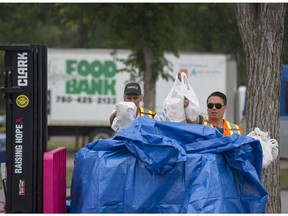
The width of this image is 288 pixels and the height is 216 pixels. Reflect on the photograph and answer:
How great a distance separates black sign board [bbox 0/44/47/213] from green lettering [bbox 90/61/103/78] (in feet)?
67.5

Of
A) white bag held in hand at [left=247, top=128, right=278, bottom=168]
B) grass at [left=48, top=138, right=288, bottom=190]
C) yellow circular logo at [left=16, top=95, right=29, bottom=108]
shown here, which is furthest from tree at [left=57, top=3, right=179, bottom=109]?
yellow circular logo at [left=16, top=95, right=29, bottom=108]

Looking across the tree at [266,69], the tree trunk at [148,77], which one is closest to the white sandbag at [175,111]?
the tree at [266,69]

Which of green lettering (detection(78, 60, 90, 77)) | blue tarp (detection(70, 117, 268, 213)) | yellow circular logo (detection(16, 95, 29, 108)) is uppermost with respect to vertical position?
green lettering (detection(78, 60, 90, 77))

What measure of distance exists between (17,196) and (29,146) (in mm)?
376

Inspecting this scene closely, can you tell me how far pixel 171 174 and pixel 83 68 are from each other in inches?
833

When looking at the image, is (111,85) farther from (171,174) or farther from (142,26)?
(171,174)

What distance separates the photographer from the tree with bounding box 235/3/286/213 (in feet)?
28.2

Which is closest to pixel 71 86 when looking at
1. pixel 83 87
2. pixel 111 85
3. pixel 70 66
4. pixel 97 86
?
pixel 83 87

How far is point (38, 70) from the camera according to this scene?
5523 millimetres

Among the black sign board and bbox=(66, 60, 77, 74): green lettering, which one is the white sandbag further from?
bbox=(66, 60, 77, 74): green lettering

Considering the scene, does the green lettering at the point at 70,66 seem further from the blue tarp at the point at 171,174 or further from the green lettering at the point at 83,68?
the blue tarp at the point at 171,174

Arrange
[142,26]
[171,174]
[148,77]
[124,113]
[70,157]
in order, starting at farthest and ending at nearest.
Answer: [70,157] → [148,77] → [142,26] → [124,113] → [171,174]

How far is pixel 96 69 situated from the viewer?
85.9 ft

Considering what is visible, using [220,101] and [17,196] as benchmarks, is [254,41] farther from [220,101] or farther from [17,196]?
[17,196]
